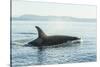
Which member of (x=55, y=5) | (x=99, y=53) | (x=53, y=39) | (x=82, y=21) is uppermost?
(x=55, y=5)

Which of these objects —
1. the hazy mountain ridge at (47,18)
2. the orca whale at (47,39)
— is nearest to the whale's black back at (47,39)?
the orca whale at (47,39)

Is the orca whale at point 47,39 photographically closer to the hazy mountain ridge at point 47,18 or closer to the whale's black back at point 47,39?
the whale's black back at point 47,39

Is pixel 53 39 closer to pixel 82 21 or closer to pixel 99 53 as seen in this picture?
pixel 82 21

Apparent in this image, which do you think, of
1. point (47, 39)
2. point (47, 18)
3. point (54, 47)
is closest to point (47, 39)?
point (47, 39)

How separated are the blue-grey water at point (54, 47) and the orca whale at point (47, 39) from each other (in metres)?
0.03

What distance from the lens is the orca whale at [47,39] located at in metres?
2.21

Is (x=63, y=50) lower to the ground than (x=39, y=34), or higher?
lower

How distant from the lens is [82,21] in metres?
2.41

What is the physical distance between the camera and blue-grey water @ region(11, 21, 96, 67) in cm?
214

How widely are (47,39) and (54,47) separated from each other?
0.11 m

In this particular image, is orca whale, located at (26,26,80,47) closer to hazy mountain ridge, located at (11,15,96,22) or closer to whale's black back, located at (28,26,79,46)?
whale's black back, located at (28,26,79,46)

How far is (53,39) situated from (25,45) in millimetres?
313

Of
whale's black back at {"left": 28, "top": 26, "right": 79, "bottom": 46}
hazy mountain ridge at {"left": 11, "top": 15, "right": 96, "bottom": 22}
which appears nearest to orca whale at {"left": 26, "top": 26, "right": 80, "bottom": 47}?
whale's black back at {"left": 28, "top": 26, "right": 79, "bottom": 46}

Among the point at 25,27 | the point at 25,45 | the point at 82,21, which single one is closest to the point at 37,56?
the point at 25,45
